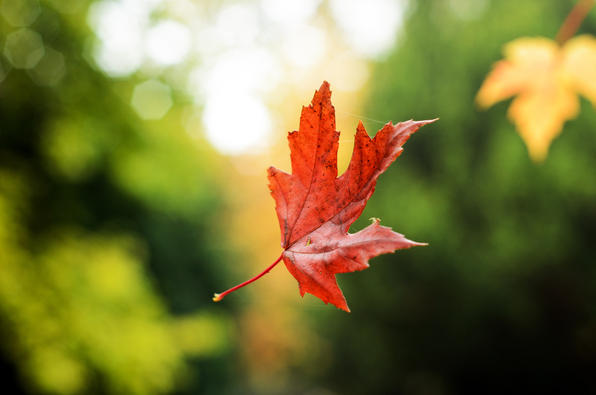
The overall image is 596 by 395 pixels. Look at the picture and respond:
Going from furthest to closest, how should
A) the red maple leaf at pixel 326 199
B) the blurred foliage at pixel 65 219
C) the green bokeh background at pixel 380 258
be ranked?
the green bokeh background at pixel 380 258, the blurred foliage at pixel 65 219, the red maple leaf at pixel 326 199

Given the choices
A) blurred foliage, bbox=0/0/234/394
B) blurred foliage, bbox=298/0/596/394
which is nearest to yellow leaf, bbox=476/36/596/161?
blurred foliage, bbox=0/0/234/394

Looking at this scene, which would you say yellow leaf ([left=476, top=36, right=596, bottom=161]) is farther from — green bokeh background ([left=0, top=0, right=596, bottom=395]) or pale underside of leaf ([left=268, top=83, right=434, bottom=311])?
green bokeh background ([left=0, top=0, right=596, bottom=395])

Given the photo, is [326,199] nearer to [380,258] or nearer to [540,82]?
[540,82]

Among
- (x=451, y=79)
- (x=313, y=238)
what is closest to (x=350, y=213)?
(x=313, y=238)

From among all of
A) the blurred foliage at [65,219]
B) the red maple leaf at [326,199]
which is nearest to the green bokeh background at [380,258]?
the blurred foliage at [65,219]

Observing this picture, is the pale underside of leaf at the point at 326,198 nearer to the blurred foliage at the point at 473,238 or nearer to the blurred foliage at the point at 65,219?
the blurred foliage at the point at 65,219

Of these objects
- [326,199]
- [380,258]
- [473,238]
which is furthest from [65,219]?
[473,238]

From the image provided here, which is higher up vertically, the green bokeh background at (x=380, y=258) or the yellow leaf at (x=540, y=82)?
the green bokeh background at (x=380, y=258)
